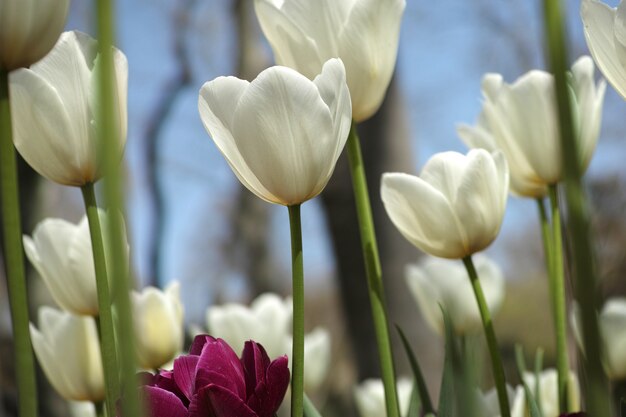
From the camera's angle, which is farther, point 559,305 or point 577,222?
point 559,305

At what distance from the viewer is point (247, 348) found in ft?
1.34

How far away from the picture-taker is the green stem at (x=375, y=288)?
1.41ft

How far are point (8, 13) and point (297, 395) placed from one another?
186 mm

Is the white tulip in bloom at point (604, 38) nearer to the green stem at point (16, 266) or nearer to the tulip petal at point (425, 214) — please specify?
the tulip petal at point (425, 214)

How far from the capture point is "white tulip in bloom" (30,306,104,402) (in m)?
0.62

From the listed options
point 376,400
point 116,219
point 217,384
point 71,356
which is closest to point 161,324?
point 71,356

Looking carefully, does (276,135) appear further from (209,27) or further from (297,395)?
(209,27)

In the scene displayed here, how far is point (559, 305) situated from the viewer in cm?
55

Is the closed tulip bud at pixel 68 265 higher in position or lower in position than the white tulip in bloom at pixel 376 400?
higher

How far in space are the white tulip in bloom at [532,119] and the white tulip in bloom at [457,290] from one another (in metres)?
0.22

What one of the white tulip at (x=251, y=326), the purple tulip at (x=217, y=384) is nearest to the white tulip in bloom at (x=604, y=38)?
the purple tulip at (x=217, y=384)

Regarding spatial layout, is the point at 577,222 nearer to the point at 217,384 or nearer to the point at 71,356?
the point at 217,384

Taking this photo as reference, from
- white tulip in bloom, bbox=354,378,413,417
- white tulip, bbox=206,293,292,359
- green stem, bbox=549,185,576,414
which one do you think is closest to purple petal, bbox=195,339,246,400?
green stem, bbox=549,185,576,414

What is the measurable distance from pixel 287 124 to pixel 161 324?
1.16 feet
